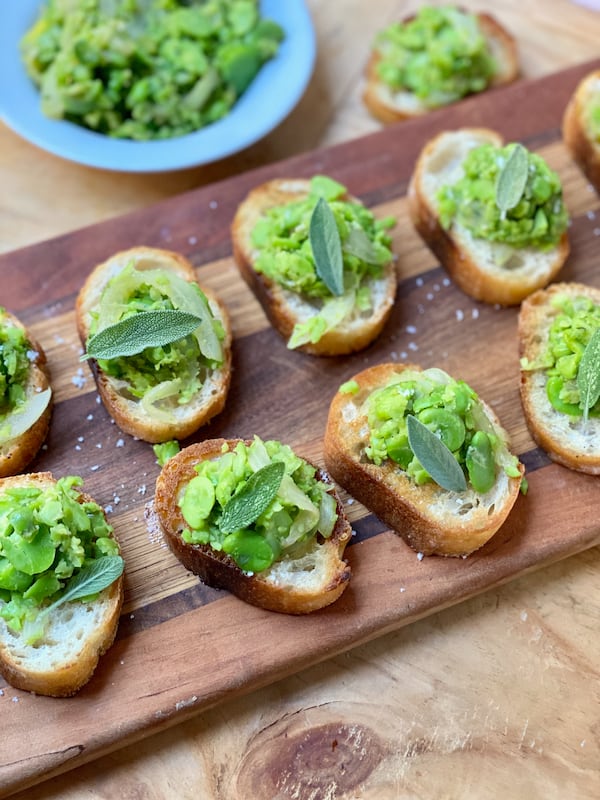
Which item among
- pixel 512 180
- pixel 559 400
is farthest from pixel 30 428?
pixel 512 180

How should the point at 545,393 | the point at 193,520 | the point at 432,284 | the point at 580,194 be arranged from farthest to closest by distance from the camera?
the point at 580,194, the point at 432,284, the point at 545,393, the point at 193,520

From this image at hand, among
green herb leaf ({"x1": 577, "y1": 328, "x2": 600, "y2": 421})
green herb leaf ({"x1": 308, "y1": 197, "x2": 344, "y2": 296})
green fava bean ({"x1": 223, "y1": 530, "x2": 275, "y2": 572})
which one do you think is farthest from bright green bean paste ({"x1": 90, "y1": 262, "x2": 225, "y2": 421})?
green herb leaf ({"x1": 577, "y1": 328, "x2": 600, "y2": 421})

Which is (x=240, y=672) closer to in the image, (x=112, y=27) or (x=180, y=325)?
(x=180, y=325)

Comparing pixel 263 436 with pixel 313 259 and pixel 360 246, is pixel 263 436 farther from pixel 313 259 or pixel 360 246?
pixel 360 246

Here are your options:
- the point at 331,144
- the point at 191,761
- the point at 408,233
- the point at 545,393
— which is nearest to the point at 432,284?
the point at 408,233

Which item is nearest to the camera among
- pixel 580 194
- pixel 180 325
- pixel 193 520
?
pixel 193 520

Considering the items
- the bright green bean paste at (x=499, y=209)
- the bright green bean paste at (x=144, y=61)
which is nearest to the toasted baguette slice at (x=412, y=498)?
the bright green bean paste at (x=499, y=209)

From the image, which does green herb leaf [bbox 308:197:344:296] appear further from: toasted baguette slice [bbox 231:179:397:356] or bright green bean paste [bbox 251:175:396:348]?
toasted baguette slice [bbox 231:179:397:356]
